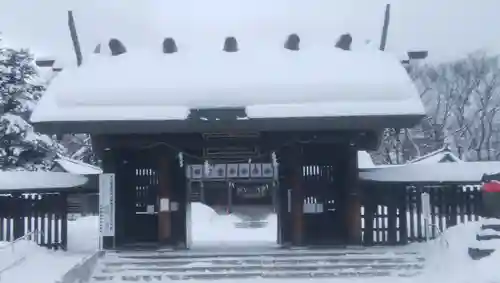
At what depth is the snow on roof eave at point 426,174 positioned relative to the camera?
14.8m

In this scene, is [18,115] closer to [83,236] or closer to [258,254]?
[83,236]

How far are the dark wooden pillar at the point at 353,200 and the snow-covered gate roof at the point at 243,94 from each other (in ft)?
5.00

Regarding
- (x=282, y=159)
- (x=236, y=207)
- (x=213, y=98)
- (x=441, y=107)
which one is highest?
(x=441, y=107)

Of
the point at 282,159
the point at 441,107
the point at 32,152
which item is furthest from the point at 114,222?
the point at 441,107

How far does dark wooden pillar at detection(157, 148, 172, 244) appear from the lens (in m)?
14.6

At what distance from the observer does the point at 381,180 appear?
1476 cm

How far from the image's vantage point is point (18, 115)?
80.2ft

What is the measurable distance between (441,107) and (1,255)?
3623 cm

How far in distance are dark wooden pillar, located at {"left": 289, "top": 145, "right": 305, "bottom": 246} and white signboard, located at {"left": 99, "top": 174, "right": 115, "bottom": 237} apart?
166 inches

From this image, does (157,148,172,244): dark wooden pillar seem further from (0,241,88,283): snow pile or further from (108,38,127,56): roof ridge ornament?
(108,38,127,56): roof ridge ornament

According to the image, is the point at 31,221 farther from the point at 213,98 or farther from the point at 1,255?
the point at 213,98

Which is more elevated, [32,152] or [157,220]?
[32,152]

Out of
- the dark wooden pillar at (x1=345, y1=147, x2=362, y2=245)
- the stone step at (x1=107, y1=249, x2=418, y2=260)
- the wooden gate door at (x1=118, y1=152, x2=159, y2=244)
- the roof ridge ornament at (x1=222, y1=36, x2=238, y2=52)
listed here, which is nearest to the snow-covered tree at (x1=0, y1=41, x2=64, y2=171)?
the wooden gate door at (x1=118, y1=152, x2=159, y2=244)

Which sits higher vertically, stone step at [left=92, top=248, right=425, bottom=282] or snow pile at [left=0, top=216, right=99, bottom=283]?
snow pile at [left=0, top=216, right=99, bottom=283]
